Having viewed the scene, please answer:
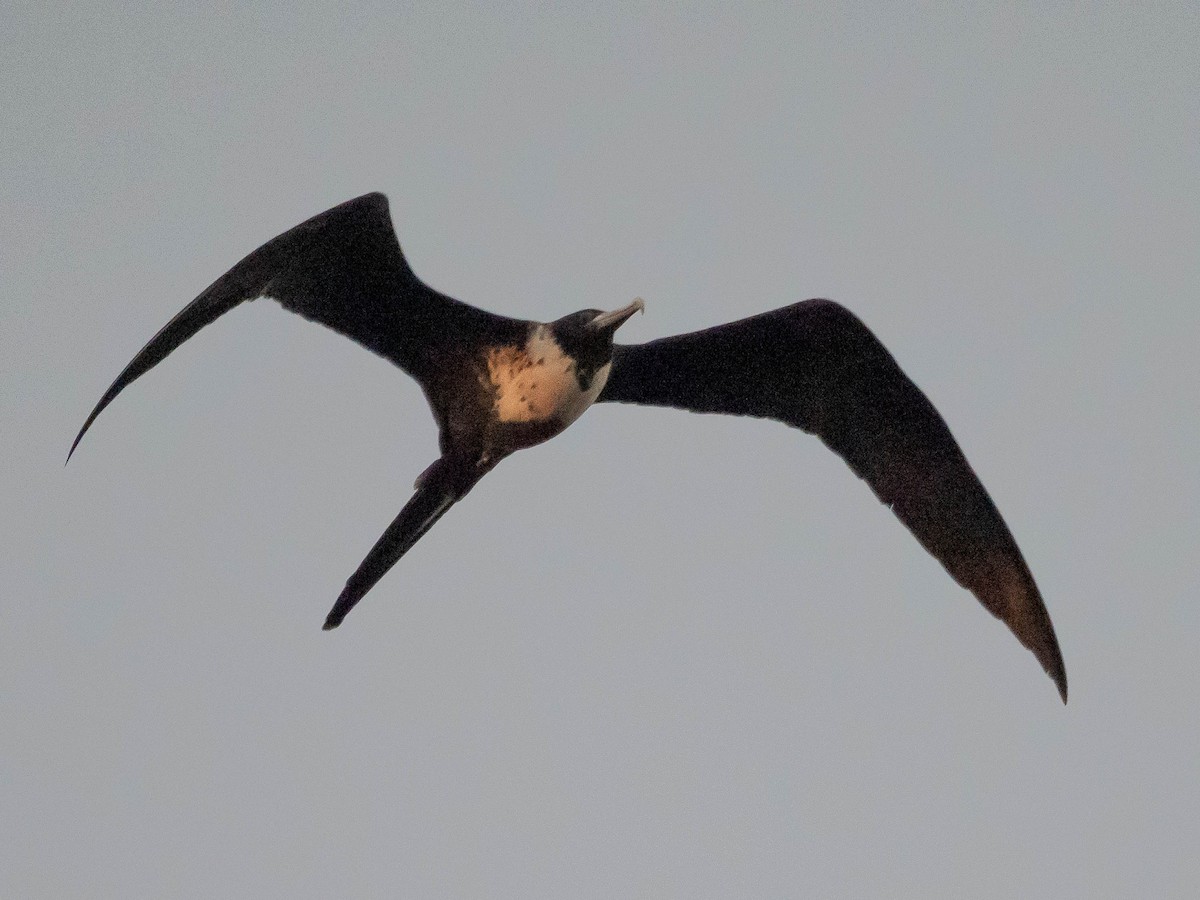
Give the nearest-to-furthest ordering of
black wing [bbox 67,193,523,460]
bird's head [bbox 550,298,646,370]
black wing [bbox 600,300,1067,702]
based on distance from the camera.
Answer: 1. black wing [bbox 67,193,523,460]
2. bird's head [bbox 550,298,646,370]
3. black wing [bbox 600,300,1067,702]

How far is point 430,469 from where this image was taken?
4688 millimetres

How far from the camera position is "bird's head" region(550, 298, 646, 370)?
4.55 meters

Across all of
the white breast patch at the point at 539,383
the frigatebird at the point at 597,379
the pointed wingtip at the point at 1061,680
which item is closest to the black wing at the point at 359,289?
the frigatebird at the point at 597,379

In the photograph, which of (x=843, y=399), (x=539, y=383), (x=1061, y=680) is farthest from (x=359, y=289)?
(x=1061, y=680)

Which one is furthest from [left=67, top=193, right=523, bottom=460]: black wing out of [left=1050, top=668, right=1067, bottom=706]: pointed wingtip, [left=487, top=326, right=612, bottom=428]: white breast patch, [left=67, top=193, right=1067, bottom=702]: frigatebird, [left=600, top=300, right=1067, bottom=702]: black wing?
[left=1050, top=668, right=1067, bottom=706]: pointed wingtip

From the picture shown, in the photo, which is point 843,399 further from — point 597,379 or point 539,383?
point 539,383

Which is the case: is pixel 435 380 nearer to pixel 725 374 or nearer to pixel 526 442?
pixel 526 442

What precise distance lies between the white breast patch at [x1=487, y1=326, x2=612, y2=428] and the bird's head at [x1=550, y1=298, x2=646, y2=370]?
3cm

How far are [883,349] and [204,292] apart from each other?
236 centimetres

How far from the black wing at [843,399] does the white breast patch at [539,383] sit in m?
0.47

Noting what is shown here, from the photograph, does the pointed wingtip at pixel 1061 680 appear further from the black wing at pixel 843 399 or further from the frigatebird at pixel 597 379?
the black wing at pixel 843 399

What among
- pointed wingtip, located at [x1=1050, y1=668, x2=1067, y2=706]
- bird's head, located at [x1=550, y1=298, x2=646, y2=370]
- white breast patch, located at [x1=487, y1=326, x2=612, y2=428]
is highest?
bird's head, located at [x1=550, y1=298, x2=646, y2=370]

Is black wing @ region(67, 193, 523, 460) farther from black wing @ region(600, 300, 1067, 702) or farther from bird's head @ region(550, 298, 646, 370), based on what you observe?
black wing @ region(600, 300, 1067, 702)

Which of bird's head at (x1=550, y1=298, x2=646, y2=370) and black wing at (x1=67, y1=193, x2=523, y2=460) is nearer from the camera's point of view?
black wing at (x1=67, y1=193, x2=523, y2=460)
